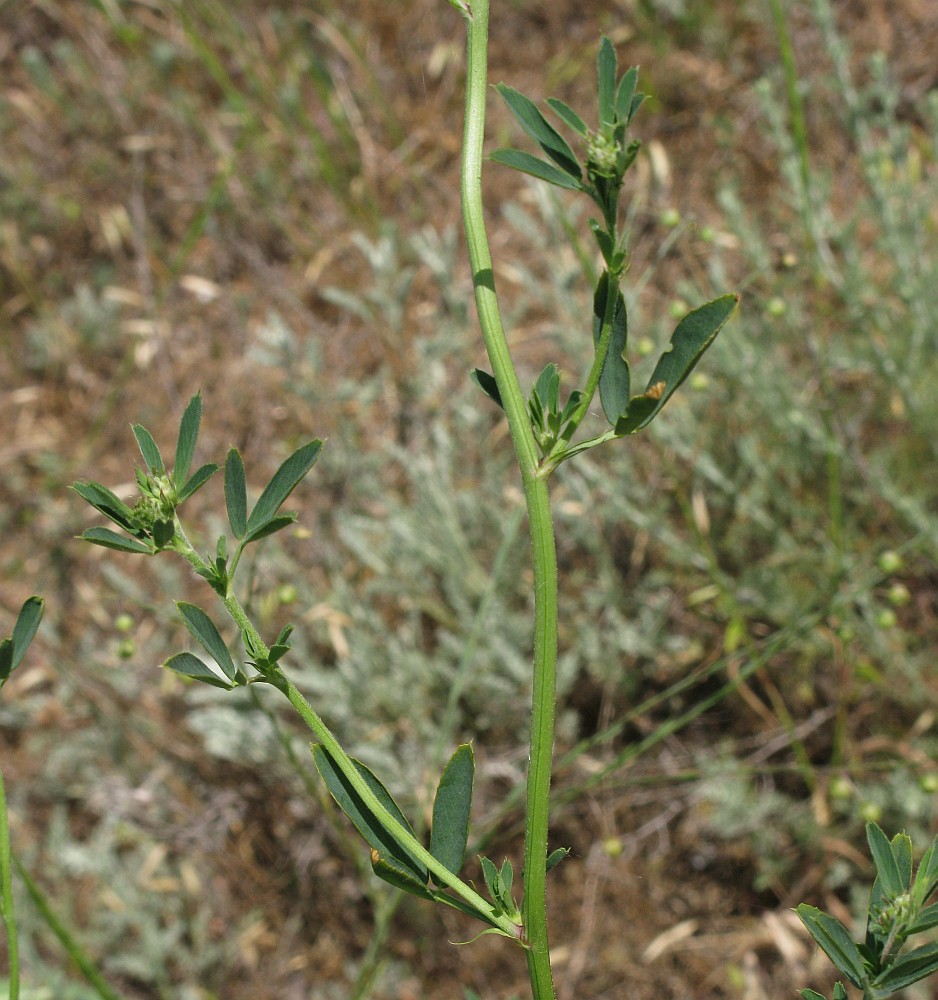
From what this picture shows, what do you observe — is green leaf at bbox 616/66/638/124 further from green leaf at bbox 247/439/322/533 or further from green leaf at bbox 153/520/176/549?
green leaf at bbox 153/520/176/549

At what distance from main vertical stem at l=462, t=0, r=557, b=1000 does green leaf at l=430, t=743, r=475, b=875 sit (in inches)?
2.4

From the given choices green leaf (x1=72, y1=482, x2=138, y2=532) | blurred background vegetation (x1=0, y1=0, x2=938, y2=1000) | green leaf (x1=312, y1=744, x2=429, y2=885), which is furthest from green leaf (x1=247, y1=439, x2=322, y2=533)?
blurred background vegetation (x1=0, y1=0, x2=938, y2=1000)

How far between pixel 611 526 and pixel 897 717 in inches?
33.8

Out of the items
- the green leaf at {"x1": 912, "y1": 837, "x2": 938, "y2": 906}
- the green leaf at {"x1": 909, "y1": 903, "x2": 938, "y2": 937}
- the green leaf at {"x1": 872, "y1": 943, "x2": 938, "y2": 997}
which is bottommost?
the green leaf at {"x1": 872, "y1": 943, "x2": 938, "y2": 997}

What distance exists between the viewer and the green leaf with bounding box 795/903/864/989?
2.99 ft

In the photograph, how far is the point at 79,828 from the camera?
3086mm

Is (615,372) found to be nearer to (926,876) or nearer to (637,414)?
(637,414)

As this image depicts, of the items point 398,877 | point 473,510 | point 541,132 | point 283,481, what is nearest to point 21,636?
point 283,481

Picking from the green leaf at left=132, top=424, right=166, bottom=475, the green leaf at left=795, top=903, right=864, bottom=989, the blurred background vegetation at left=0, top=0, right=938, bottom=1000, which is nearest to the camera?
the green leaf at left=795, top=903, right=864, bottom=989

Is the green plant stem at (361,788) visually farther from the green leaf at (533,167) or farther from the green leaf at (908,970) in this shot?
the green leaf at (533,167)

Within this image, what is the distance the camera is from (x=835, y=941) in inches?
36.2

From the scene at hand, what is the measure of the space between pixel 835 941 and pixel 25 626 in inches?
32.7

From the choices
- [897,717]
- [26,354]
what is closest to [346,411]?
[26,354]

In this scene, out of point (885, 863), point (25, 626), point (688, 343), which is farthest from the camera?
point (25, 626)
